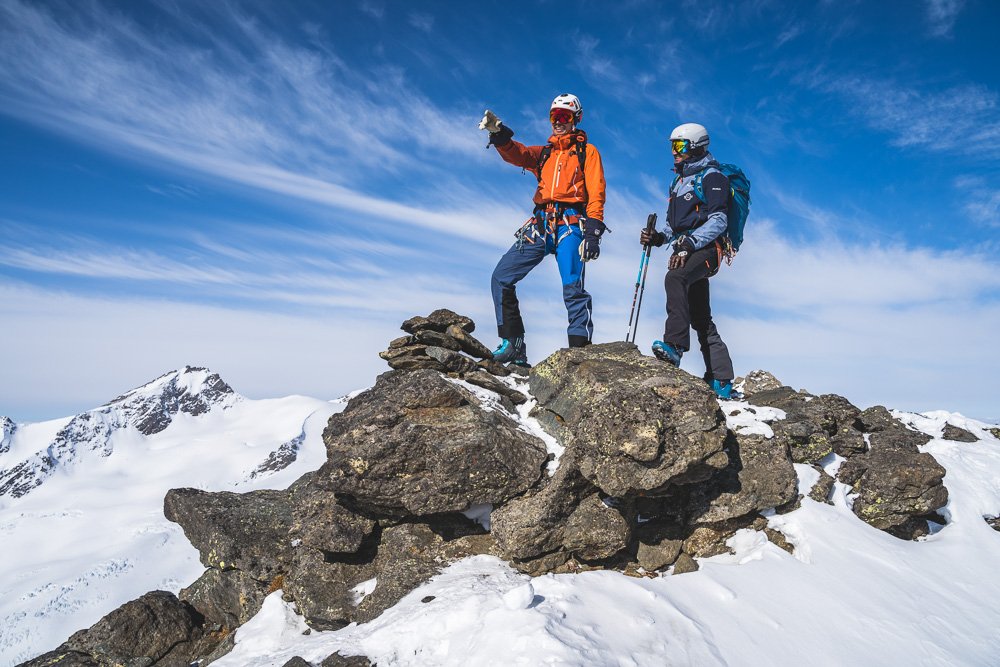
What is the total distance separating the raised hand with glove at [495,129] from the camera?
1052 centimetres

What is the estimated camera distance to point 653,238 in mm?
10758

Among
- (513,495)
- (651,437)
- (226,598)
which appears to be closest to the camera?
(651,437)

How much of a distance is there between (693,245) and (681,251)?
0.84 feet

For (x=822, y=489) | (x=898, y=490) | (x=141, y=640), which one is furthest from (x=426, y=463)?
(x=898, y=490)

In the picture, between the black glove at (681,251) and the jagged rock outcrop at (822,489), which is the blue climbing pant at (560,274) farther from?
the jagged rock outcrop at (822,489)

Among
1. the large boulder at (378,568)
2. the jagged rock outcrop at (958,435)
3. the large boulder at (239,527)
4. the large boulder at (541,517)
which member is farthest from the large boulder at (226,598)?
the jagged rock outcrop at (958,435)

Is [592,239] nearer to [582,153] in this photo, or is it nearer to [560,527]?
[582,153]

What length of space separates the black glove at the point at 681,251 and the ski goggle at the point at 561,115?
3.34 meters

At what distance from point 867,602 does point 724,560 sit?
1678mm

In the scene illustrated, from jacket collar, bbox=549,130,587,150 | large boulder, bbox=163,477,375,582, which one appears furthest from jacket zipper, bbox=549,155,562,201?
large boulder, bbox=163,477,375,582

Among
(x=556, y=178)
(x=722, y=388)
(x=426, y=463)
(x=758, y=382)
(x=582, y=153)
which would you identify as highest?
(x=582, y=153)

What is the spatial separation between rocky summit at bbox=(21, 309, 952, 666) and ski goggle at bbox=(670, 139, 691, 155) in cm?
408

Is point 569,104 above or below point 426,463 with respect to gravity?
above

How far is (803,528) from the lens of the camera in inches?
314
